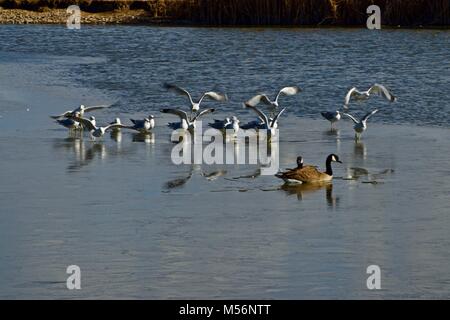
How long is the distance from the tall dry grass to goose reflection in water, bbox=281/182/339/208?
25.3 metres

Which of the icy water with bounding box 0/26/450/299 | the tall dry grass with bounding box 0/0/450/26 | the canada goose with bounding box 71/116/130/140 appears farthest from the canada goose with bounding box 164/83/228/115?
the tall dry grass with bounding box 0/0/450/26

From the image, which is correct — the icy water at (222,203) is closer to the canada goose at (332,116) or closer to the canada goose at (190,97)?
the canada goose at (332,116)

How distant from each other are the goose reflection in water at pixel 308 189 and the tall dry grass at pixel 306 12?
25.3m

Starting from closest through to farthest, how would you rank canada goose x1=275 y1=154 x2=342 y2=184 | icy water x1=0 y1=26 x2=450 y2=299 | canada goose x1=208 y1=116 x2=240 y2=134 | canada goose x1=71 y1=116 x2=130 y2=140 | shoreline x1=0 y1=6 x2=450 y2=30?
icy water x1=0 y1=26 x2=450 y2=299 → canada goose x1=275 y1=154 x2=342 y2=184 → canada goose x1=71 y1=116 x2=130 y2=140 → canada goose x1=208 y1=116 x2=240 y2=134 → shoreline x1=0 y1=6 x2=450 y2=30

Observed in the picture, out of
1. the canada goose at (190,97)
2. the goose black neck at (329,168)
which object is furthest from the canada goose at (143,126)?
the goose black neck at (329,168)

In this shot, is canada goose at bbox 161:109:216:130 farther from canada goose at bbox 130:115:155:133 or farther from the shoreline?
the shoreline

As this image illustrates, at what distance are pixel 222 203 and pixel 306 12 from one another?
27.1 metres

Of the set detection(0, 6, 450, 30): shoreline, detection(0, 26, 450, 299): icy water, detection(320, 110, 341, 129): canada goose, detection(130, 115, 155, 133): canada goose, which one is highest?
detection(0, 6, 450, 30): shoreline

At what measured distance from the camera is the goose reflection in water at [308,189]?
576 inches

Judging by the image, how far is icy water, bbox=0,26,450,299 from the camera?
11.1 metres

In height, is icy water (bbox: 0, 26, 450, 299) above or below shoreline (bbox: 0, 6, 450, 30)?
below
